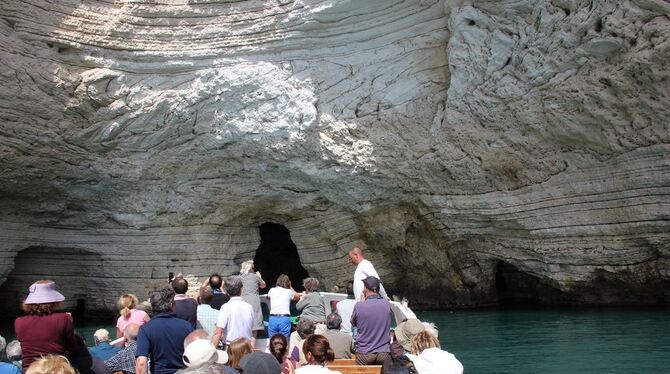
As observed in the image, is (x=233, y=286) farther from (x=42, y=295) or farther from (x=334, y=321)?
(x=42, y=295)

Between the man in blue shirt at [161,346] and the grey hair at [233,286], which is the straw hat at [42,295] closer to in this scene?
the man in blue shirt at [161,346]

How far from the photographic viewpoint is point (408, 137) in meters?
14.7

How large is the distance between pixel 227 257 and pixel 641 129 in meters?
11.0

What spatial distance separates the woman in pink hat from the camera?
13.7 feet

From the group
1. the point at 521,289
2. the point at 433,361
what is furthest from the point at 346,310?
the point at 521,289

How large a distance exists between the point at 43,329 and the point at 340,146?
440 inches

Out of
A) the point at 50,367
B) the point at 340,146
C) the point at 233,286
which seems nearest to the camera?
the point at 50,367

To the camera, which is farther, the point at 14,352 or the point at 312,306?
the point at 312,306

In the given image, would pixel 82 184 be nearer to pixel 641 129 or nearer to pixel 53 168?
pixel 53 168

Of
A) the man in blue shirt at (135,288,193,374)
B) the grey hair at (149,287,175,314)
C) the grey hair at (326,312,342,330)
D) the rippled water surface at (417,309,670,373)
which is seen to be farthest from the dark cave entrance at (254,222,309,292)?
the man in blue shirt at (135,288,193,374)

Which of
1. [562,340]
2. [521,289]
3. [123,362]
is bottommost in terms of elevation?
[562,340]

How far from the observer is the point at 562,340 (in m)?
9.88

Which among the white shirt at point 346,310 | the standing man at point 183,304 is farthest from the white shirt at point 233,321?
the white shirt at point 346,310

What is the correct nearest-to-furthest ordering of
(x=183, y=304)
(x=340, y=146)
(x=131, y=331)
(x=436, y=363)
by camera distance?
(x=436, y=363)
(x=131, y=331)
(x=183, y=304)
(x=340, y=146)
